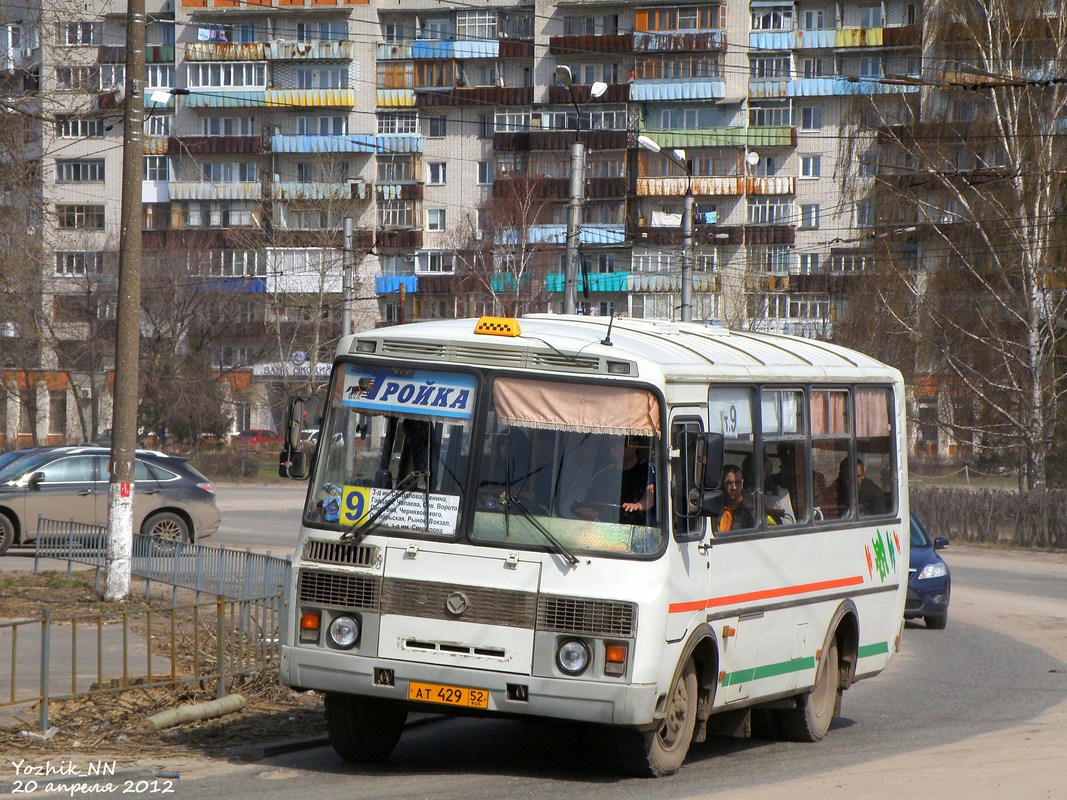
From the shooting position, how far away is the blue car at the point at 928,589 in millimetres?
19594

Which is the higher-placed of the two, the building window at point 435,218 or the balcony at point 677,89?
the balcony at point 677,89

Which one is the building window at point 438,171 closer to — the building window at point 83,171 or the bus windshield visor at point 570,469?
the building window at point 83,171

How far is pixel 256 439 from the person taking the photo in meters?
74.3

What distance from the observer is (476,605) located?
8.71 m

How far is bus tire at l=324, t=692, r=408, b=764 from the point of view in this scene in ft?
30.6

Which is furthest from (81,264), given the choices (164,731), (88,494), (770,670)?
(770,670)

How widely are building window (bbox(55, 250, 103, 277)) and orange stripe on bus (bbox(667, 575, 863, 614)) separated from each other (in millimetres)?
52083

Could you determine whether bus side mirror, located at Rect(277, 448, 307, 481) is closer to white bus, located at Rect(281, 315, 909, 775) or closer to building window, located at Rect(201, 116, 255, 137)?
white bus, located at Rect(281, 315, 909, 775)

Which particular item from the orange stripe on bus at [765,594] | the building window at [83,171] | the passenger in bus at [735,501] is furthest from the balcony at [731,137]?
the passenger in bus at [735,501]

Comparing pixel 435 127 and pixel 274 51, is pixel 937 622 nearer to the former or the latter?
pixel 435 127

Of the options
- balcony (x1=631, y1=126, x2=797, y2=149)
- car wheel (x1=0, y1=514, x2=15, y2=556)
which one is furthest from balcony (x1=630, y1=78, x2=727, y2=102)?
car wheel (x1=0, y1=514, x2=15, y2=556)

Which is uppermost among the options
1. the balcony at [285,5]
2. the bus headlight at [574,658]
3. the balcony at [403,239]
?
the balcony at [285,5]

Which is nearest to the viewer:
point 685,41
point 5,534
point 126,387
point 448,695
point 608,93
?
point 448,695

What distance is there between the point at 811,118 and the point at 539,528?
69101 millimetres
